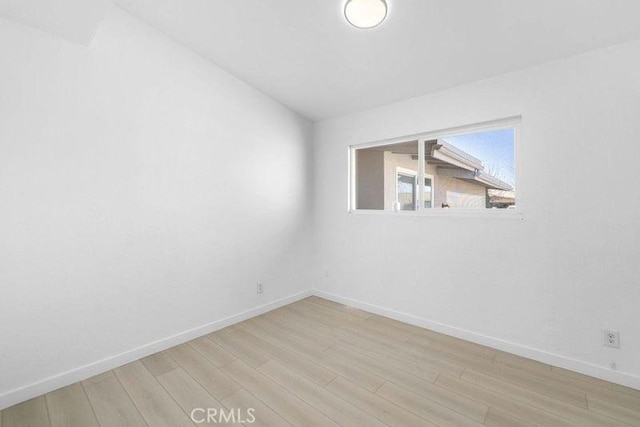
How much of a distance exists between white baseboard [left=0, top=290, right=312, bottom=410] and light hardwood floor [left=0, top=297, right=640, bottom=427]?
50mm

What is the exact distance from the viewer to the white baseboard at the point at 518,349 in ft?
6.29

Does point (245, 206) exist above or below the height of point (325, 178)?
below

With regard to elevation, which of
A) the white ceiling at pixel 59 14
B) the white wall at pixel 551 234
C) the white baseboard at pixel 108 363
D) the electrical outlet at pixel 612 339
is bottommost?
the white baseboard at pixel 108 363

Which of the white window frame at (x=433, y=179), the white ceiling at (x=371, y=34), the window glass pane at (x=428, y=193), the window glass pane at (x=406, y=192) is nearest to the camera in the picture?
the white ceiling at (x=371, y=34)

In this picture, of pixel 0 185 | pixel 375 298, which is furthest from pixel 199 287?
pixel 375 298

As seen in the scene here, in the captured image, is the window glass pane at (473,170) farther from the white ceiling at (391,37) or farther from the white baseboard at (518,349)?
the white baseboard at (518,349)

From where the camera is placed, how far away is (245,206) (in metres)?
3.04

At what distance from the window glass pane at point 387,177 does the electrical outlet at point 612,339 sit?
167cm

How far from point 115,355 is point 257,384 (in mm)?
1148

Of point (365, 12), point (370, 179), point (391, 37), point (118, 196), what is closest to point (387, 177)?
point (370, 179)

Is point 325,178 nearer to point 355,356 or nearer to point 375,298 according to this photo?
point 375,298

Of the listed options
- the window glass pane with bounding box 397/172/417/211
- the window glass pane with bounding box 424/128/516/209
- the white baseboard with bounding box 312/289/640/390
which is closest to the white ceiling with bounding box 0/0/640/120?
the window glass pane with bounding box 424/128/516/209

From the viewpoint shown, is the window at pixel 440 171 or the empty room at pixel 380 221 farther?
the window at pixel 440 171

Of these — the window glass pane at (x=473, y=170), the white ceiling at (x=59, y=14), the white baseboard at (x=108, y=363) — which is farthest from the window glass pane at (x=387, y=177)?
the white ceiling at (x=59, y=14)
